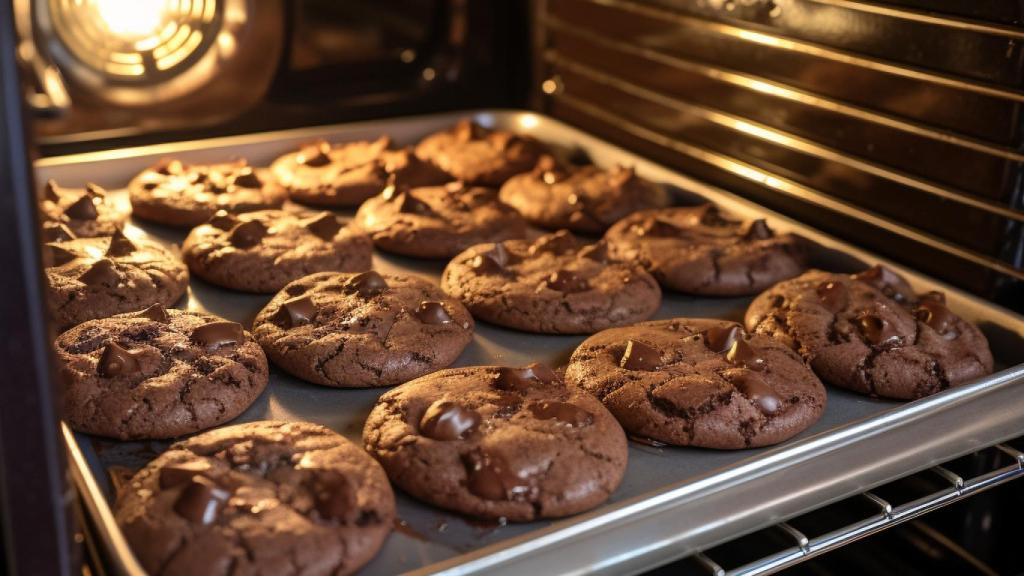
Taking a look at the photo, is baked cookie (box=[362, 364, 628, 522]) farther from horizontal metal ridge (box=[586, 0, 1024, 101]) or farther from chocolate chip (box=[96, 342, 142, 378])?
horizontal metal ridge (box=[586, 0, 1024, 101])

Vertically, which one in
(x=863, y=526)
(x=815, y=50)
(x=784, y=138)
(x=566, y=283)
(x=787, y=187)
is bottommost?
(x=863, y=526)

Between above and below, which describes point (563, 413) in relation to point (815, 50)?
below

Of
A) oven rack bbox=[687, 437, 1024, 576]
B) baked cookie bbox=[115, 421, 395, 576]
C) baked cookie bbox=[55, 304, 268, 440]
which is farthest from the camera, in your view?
baked cookie bbox=[55, 304, 268, 440]

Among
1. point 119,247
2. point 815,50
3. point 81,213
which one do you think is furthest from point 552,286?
point 81,213

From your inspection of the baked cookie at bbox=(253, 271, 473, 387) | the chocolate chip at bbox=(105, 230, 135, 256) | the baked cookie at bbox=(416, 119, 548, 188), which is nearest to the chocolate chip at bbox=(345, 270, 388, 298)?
the baked cookie at bbox=(253, 271, 473, 387)

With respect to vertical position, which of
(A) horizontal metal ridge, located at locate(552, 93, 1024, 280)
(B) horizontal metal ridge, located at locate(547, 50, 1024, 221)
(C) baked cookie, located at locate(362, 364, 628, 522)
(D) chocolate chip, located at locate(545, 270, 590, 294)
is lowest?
(C) baked cookie, located at locate(362, 364, 628, 522)

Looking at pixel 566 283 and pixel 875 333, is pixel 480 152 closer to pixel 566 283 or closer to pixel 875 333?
pixel 566 283

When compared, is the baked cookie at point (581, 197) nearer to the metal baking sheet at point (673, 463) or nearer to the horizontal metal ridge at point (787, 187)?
the horizontal metal ridge at point (787, 187)
